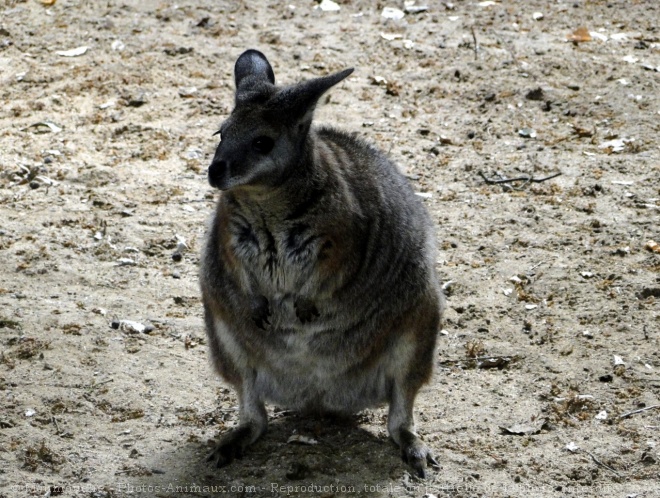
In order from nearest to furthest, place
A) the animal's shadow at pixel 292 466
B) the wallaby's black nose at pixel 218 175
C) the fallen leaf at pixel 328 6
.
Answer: the wallaby's black nose at pixel 218 175
the animal's shadow at pixel 292 466
the fallen leaf at pixel 328 6

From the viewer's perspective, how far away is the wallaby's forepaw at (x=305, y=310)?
483cm

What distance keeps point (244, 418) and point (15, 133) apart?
375 cm

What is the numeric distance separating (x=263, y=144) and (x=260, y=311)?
784 millimetres

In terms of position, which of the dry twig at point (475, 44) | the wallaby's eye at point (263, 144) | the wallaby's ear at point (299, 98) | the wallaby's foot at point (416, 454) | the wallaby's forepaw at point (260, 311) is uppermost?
the wallaby's ear at point (299, 98)

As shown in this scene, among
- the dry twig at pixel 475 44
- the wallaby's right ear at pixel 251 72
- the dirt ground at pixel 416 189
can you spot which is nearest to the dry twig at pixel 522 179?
the dirt ground at pixel 416 189

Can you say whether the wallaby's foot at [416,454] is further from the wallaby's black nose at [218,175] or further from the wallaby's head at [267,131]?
the wallaby's black nose at [218,175]

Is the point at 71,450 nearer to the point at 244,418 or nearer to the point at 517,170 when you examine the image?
the point at 244,418

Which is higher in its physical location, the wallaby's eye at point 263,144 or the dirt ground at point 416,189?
the wallaby's eye at point 263,144

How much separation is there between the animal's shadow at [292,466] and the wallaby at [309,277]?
0.08 metres

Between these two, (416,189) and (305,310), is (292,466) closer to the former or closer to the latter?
(305,310)

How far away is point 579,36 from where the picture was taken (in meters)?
9.45

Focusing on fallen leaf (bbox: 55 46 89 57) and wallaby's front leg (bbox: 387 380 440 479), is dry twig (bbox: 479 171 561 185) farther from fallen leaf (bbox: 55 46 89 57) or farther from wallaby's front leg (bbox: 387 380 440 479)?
fallen leaf (bbox: 55 46 89 57)

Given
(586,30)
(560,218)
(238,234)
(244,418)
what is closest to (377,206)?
(238,234)

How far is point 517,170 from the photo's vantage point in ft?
25.4
